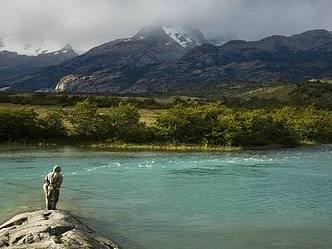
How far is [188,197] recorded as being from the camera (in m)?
42.3

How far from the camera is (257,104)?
177250 mm

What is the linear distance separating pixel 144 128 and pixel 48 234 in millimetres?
73098

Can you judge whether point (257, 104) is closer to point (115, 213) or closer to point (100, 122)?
point (100, 122)

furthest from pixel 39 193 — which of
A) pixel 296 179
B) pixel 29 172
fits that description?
pixel 296 179

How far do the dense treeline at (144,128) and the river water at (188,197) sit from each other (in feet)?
67.1

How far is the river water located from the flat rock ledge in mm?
2545

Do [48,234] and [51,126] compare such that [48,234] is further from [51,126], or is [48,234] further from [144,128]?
[144,128]

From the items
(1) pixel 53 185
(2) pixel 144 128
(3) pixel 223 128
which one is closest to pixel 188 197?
(1) pixel 53 185

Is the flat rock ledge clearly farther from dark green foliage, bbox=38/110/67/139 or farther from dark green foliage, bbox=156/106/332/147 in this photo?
dark green foliage, bbox=38/110/67/139

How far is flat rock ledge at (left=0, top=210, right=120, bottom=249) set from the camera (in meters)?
23.0

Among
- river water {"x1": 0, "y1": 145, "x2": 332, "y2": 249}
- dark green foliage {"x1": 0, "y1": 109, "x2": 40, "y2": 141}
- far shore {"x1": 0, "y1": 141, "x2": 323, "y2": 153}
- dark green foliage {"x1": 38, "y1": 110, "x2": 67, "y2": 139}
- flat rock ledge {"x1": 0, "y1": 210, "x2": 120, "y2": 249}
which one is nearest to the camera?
flat rock ledge {"x1": 0, "y1": 210, "x2": 120, "y2": 249}

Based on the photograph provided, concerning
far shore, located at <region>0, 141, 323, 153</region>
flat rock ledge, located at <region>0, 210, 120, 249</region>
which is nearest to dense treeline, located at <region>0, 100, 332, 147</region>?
far shore, located at <region>0, 141, 323, 153</region>

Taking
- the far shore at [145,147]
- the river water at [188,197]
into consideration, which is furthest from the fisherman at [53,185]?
the far shore at [145,147]

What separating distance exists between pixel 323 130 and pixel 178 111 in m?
32.7
